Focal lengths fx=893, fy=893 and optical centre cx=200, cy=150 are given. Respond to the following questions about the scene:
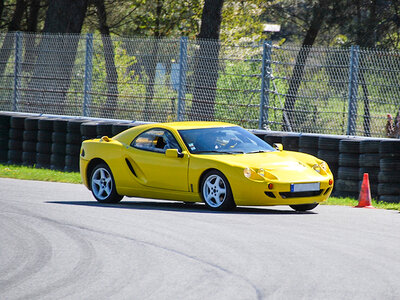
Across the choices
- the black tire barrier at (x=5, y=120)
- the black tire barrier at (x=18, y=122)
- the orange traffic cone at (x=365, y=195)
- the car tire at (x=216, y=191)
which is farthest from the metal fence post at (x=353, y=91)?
the black tire barrier at (x=5, y=120)

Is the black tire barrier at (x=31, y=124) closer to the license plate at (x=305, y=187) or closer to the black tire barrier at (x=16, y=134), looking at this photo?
the black tire barrier at (x=16, y=134)

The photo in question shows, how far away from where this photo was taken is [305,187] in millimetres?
11133

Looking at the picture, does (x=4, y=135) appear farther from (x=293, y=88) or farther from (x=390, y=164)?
(x=390, y=164)

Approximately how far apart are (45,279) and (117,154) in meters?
5.73

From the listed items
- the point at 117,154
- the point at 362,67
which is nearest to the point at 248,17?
the point at 362,67

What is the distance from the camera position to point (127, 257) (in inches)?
308

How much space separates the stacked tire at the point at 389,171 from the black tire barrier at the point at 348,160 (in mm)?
502

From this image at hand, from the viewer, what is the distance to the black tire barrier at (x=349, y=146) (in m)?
13.7

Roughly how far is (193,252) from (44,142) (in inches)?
431

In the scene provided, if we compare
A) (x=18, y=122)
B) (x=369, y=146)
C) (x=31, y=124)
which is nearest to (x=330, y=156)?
(x=369, y=146)

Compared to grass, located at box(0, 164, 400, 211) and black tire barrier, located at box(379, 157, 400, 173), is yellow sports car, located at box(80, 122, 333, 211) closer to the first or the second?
black tire barrier, located at box(379, 157, 400, 173)

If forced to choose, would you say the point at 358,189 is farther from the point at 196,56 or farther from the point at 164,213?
the point at 196,56

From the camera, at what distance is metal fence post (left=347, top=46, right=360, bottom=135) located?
48.5 ft

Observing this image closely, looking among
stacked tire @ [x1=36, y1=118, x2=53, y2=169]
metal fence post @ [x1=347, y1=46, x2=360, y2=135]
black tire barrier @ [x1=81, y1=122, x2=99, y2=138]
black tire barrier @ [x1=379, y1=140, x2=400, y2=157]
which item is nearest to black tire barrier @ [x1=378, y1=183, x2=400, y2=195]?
black tire barrier @ [x1=379, y1=140, x2=400, y2=157]
